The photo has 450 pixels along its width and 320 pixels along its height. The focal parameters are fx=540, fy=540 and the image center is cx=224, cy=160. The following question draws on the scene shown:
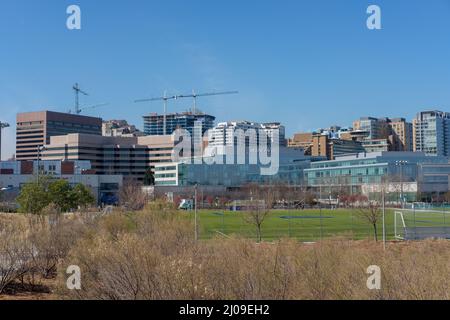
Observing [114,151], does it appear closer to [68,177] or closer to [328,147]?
[68,177]

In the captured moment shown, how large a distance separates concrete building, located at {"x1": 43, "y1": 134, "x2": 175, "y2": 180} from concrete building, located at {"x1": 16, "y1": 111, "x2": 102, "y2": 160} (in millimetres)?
14870

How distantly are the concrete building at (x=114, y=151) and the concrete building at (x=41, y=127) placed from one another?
48.8ft

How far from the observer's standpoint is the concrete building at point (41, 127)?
15862 centimetres

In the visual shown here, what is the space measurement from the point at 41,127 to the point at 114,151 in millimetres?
31398

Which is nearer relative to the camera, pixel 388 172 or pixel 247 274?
pixel 247 274

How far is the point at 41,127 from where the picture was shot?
159 metres

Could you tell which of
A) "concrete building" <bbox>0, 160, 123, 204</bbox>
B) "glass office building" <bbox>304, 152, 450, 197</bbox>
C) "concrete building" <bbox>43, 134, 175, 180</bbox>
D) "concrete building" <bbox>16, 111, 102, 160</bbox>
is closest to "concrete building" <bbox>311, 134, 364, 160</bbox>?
"concrete building" <bbox>43, 134, 175, 180</bbox>

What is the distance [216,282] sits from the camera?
31.2ft

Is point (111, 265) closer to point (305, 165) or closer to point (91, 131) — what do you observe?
point (305, 165)

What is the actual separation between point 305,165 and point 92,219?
9189cm
